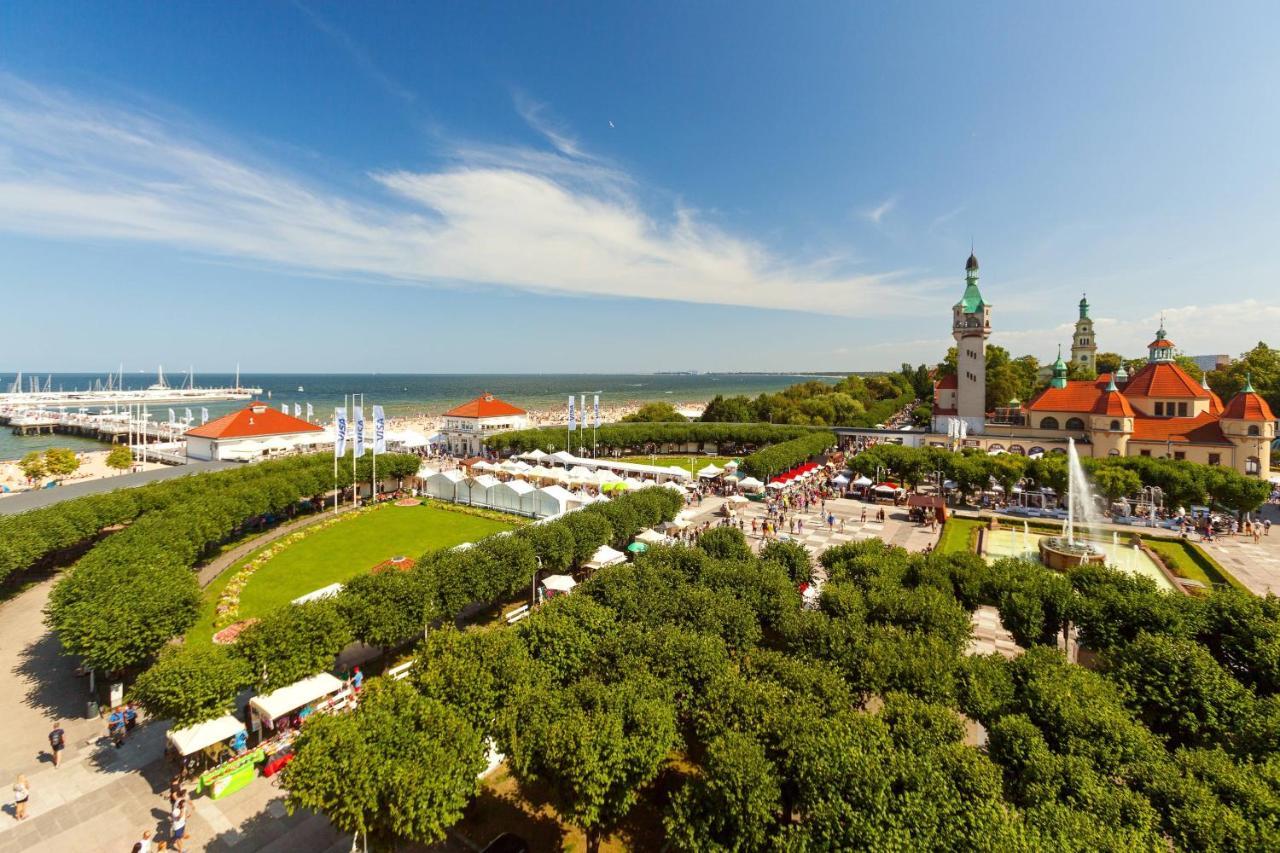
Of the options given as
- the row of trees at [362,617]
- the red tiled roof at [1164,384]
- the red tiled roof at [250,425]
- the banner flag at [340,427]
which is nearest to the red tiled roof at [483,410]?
the red tiled roof at [250,425]

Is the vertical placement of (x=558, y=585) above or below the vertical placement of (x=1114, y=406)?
below

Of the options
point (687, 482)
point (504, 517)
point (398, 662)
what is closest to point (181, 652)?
point (398, 662)

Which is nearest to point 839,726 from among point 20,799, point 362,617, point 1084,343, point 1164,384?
→ point 362,617

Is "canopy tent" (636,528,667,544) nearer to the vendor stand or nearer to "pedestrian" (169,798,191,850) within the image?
the vendor stand

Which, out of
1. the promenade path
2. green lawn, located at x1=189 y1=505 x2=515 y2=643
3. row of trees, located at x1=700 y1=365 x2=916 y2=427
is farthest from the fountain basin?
the promenade path

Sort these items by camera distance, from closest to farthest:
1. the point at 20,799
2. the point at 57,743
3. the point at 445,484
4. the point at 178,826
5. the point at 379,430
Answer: the point at 178,826 < the point at 20,799 < the point at 57,743 < the point at 379,430 < the point at 445,484

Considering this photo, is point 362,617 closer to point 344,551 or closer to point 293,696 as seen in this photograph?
point 293,696

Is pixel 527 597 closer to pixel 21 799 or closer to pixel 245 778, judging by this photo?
pixel 245 778
